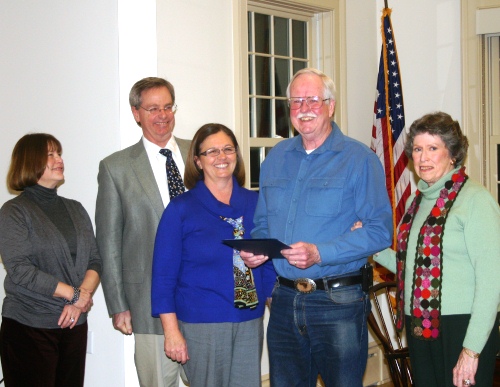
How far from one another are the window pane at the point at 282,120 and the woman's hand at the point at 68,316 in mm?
2219

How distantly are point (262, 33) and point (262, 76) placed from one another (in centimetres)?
30

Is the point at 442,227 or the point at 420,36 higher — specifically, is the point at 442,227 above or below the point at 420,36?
below

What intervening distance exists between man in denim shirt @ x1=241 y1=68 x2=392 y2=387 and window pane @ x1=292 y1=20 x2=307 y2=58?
2.43m

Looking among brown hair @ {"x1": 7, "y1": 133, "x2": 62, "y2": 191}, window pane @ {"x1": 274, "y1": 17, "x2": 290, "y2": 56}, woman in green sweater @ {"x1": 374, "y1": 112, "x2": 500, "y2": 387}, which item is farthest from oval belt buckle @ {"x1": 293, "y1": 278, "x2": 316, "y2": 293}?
window pane @ {"x1": 274, "y1": 17, "x2": 290, "y2": 56}

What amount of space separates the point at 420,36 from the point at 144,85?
2719 millimetres

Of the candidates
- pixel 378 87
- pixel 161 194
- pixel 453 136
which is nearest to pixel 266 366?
pixel 161 194

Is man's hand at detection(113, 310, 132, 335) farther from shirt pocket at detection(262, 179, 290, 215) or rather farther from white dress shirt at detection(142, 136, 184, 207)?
shirt pocket at detection(262, 179, 290, 215)

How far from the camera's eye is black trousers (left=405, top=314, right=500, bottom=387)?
98.2 inches

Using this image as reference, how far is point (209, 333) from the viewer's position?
2760mm

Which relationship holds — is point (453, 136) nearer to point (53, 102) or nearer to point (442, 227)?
point (442, 227)

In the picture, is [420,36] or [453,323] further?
[420,36]

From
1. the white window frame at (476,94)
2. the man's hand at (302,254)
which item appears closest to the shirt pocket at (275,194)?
the man's hand at (302,254)

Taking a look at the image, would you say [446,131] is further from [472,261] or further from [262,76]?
[262,76]

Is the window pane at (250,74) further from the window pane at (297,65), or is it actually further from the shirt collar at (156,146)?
the shirt collar at (156,146)
